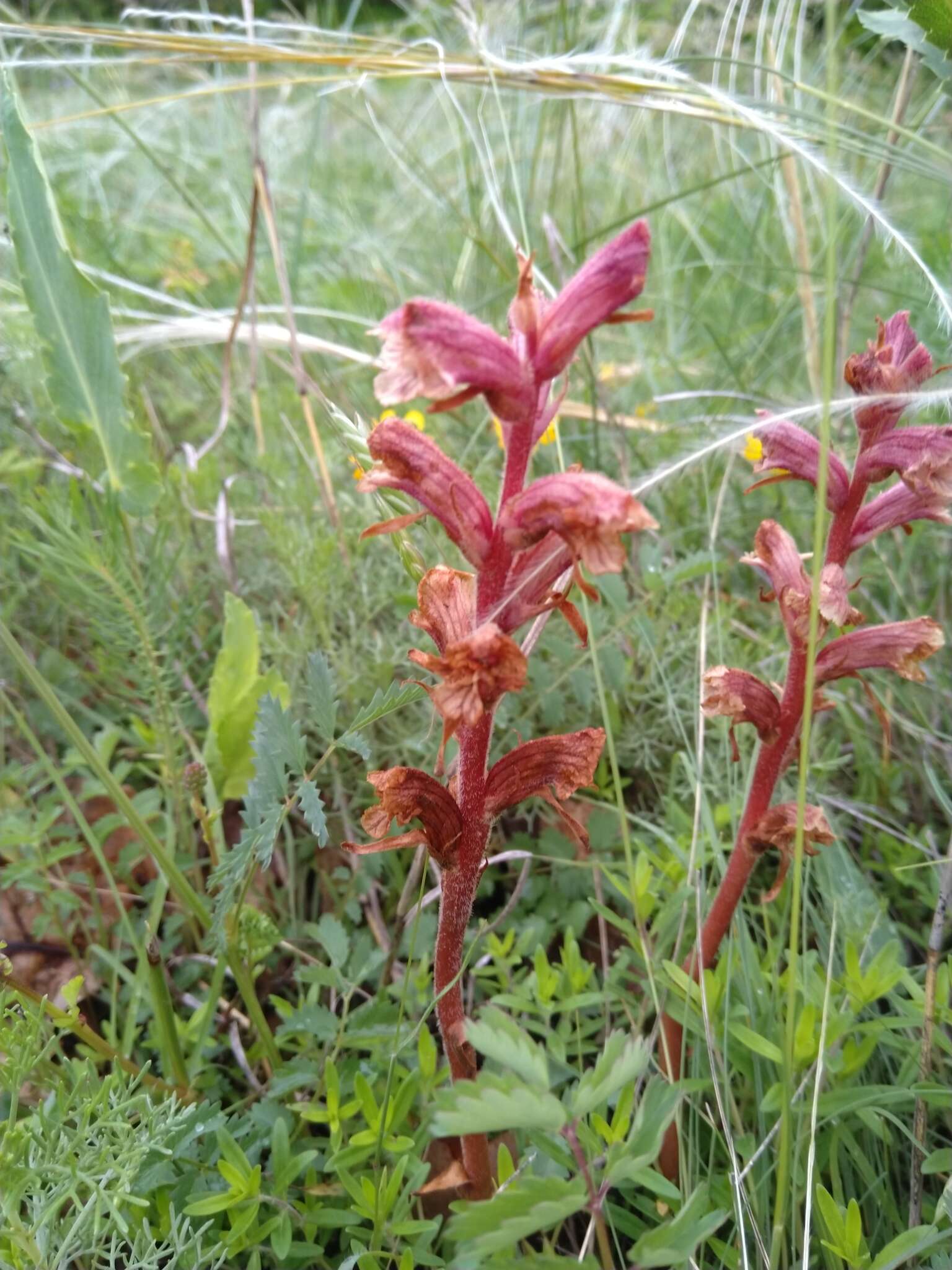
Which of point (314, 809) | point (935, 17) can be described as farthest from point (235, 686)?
point (935, 17)

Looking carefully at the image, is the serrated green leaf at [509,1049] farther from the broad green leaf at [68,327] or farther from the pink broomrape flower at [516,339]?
the broad green leaf at [68,327]

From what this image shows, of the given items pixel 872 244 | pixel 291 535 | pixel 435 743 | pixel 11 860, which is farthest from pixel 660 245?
pixel 11 860

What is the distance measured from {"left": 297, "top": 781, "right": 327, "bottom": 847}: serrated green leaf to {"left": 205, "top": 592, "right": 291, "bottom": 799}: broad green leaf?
1.81 feet

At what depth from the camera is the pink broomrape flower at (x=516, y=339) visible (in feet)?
2.70

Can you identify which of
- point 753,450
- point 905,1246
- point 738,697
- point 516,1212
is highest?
point 753,450

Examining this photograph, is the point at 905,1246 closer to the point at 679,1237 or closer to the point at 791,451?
the point at 679,1237

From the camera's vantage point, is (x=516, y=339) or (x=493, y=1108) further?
(x=516, y=339)

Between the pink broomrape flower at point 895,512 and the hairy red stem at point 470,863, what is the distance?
0.49 metres

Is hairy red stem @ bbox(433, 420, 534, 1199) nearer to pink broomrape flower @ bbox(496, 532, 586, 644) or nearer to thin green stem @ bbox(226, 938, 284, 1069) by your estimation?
pink broomrape flower @ bbox(496, 532, 586, 644)

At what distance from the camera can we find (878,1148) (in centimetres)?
126

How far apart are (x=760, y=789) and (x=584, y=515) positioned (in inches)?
21.6

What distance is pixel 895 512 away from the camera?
115 centimetres

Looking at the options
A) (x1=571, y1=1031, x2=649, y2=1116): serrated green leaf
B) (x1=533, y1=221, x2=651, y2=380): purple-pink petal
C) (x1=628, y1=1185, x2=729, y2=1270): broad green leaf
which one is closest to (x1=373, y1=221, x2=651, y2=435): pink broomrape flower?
(x1=533, y1=221, x2=651, y2=380): purple-pink petal

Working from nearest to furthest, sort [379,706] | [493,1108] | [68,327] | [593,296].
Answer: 1. [493,1108]
2. [593,296]
3. [379,706]
4. [68,327]
